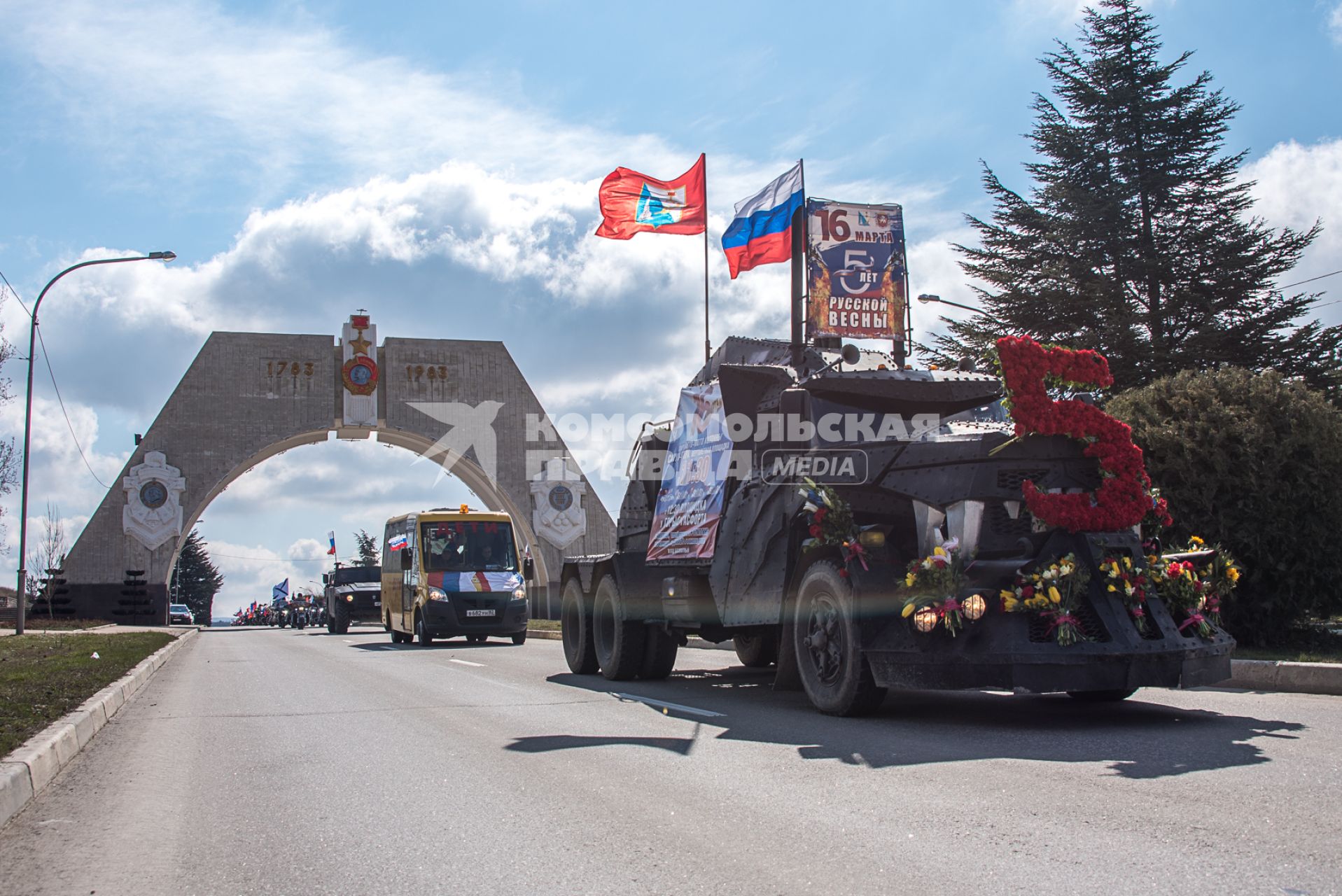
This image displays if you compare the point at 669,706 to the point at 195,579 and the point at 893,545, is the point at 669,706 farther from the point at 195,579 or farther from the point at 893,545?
the point at 195,579

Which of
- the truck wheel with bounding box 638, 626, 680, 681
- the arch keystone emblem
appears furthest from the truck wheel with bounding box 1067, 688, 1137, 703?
the arch keystone emblem

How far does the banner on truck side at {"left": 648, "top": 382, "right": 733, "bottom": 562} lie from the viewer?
32.7ft

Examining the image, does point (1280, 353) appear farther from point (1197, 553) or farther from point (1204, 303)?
point (1197, 553)

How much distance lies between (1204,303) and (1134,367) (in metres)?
2.65

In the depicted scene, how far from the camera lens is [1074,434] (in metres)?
7.65

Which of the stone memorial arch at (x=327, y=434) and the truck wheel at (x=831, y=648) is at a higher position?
the stone memorial arch at (x=327, y=434)

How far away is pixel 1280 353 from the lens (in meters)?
25.9

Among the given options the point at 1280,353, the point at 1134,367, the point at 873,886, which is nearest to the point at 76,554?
the point at 1134,367

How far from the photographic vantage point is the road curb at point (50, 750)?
5996 millimetres

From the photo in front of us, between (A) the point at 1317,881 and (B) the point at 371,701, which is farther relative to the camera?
(B) the point at 371,701

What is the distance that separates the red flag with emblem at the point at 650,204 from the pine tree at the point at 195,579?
325 feet

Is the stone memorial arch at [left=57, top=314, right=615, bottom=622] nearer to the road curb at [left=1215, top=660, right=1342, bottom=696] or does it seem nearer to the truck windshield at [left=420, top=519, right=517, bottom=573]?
the truck windshield at [left=420, top=519, right=517, bottom=573]

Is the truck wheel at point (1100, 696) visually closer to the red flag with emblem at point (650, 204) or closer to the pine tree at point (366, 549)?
the red flag with emblem at point (650, 204)

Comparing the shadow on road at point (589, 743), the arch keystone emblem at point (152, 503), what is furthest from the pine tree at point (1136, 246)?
the arch keystone emblem at point (152, 503)
